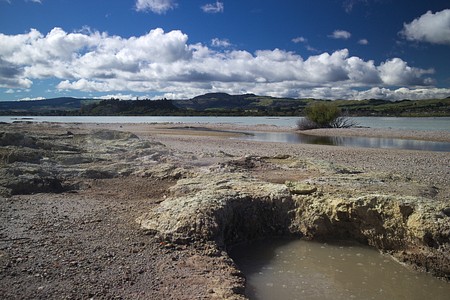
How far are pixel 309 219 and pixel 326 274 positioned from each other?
73.2 inches

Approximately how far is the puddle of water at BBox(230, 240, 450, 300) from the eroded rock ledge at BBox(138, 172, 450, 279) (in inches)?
14.3

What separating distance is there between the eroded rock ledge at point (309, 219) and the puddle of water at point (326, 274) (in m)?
0.36

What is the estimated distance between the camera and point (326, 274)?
24.5 feet

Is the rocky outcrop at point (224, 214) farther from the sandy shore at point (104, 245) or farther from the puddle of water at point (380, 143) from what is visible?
the puddle of water at point (380, 143)

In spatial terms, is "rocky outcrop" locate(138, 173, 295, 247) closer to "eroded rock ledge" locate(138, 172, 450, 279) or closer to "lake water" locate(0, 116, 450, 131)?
"eroded rock ledge" locate(138, 172, 450, 279)

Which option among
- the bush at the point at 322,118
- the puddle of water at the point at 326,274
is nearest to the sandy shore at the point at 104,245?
the puddle of water at the point at 326,274

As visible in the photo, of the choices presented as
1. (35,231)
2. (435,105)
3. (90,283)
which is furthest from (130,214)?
(435,105)

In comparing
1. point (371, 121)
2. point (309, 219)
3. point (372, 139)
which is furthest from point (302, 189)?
point (371, 121)

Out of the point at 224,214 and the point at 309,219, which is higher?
the point at 224,214

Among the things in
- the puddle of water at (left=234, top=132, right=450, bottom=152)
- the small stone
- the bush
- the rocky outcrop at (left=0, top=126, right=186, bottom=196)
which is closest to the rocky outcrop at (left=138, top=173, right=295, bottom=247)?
the small stone

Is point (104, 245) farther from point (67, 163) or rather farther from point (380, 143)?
point (380, 143)

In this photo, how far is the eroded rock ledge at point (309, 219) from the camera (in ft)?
25.1

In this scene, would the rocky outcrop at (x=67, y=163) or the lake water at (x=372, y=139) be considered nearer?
the rocky outcrop at (x=67, y=163)

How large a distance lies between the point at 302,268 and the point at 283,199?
2212 mm
